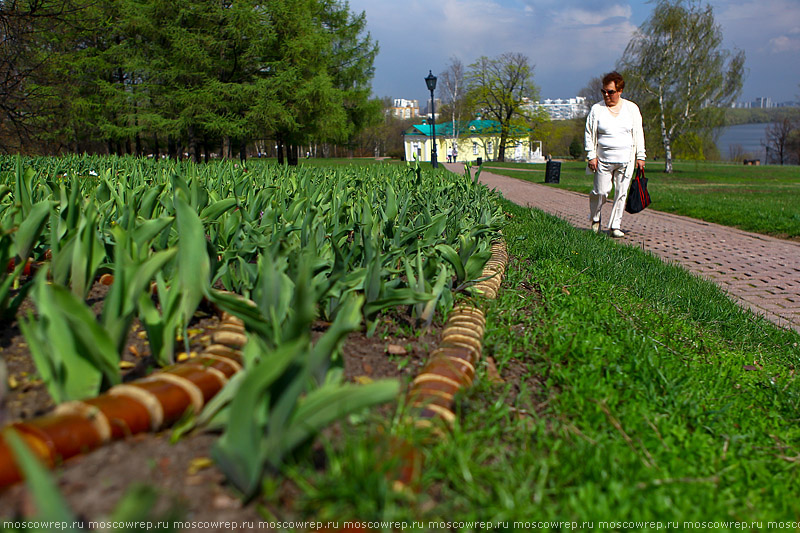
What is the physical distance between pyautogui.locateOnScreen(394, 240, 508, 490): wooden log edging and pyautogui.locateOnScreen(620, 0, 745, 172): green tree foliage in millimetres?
33701

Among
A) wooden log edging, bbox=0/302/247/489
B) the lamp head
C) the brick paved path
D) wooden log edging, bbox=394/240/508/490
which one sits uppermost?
the lamp head

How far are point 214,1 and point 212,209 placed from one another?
86.6 ft

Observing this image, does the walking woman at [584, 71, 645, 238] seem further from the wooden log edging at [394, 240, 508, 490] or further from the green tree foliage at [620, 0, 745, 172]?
the green tree foliage at [620, 0, 745, 172]

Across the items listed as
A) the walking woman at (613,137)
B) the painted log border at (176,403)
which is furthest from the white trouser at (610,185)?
the painted log border at (176,403)

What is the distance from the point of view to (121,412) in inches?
52.4

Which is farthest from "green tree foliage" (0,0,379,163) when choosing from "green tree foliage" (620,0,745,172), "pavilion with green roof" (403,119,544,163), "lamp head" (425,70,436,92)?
"pavilion with green roof" (403,119,544,163)

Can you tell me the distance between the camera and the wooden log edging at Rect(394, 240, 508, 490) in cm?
134

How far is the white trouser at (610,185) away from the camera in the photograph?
23.0 feet

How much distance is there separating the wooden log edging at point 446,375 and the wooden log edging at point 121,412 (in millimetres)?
560

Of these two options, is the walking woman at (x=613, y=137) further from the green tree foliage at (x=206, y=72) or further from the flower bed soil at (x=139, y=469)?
the green tree foliage at (x=206, y=72)

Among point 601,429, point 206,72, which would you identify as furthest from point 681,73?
point 601,429

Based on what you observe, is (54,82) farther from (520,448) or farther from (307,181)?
(520,448)

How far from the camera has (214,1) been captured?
25500mm

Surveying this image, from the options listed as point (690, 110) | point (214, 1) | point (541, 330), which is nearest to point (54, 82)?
point (214, 1)
